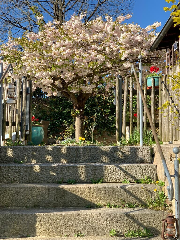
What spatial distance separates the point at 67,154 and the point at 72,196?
2.76ft

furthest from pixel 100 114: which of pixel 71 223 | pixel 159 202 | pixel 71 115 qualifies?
pixel 71 223

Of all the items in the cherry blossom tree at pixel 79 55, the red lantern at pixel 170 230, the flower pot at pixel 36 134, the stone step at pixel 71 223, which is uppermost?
the cherry blossom tree at pixel 79 55

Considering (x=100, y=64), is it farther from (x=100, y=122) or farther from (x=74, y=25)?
(x=100, y=122)

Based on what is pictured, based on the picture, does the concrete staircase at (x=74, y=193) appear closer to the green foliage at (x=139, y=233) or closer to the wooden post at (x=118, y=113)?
the green foliage at (x=139, y=233)

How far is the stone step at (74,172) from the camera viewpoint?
3.63m

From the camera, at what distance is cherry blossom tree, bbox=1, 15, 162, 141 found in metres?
7.94

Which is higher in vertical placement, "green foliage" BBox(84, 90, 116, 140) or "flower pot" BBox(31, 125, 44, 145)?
"green foliage" BBox(84, 90, 116, 140)

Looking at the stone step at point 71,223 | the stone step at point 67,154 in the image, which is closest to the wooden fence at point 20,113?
the stone step at point 67,154

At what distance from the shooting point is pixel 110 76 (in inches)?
337

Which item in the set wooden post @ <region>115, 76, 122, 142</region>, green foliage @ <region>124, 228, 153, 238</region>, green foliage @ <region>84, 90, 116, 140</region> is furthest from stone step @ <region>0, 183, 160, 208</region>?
green foliage @ <region>84, 90, 116, 140</region>

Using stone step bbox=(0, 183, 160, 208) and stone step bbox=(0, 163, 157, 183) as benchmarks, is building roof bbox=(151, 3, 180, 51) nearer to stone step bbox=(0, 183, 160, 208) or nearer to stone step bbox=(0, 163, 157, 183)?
stone step bbox=(0, 163, 157, 183)

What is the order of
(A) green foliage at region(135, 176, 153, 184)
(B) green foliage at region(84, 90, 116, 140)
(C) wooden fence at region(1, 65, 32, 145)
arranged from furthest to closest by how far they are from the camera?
(B) green foliage at region(84, 90, 116, 140), (C) wooden fence at region(1, 65, 32, 145), (A) green foliage at region(135, 176, 153, 184)

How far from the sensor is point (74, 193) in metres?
3.33

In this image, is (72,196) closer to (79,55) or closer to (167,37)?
(167,37)
